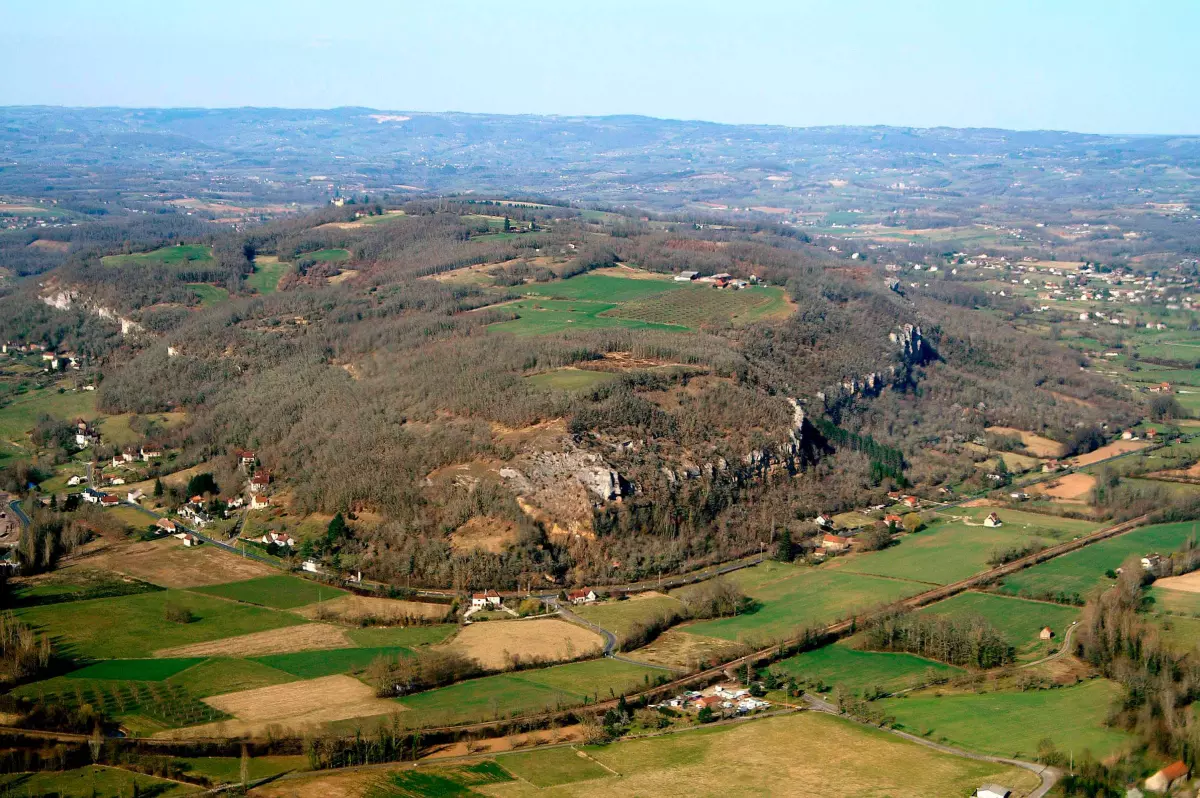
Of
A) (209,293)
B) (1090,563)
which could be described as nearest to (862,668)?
(1090,563)

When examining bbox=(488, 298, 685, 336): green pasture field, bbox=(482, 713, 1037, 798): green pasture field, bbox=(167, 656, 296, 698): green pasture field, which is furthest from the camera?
bbox=(488, 298, 685, 336): green pasture field

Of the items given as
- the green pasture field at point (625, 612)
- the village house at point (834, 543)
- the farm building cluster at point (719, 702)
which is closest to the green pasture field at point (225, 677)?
the green pasture field at point (625, 612)

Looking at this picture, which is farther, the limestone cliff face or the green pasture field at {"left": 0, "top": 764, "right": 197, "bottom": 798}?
the limestone cliff face

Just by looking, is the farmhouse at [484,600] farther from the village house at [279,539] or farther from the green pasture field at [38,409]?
the green pasture field at [38,409]

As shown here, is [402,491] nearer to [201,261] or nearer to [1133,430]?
[1133,430]

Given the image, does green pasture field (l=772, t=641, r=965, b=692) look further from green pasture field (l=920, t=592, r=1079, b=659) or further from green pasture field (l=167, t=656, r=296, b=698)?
green pasture field (l=167, t=656, r=296, b=698)

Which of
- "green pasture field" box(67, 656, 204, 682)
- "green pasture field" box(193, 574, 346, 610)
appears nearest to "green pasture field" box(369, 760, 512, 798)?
"green pasture field" box(67, 656, 204, 682)

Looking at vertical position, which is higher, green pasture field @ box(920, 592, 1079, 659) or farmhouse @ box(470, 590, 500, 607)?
green pasture field @ box(920, 592, 1079, 659)
